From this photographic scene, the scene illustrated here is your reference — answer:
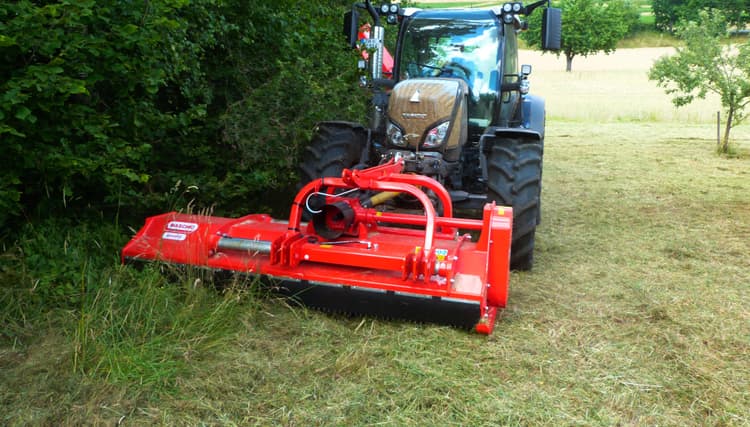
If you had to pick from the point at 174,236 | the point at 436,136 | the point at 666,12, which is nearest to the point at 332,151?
the point at 436,136

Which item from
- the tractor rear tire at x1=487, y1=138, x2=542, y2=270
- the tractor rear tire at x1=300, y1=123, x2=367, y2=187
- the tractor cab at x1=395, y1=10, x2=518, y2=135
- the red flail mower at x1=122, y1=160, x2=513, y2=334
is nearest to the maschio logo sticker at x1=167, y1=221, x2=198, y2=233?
the red flail mower at x1=122, y1=160, x2=513, y2=334

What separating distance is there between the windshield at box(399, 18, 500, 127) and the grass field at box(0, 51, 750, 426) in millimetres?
1355

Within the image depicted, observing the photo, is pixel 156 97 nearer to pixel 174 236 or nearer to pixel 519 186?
pixel 174 236

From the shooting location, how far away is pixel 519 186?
4586 millimetres

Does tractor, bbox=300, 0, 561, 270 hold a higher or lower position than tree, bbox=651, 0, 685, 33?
lower

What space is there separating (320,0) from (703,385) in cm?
479

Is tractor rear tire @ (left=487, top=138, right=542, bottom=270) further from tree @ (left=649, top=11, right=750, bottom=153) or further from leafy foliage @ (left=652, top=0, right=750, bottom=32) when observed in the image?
leafy foliage @ (left=652, top=0, right=750, bottom=32)

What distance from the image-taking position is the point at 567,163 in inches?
427

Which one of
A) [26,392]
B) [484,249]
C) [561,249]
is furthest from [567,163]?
[26,392]

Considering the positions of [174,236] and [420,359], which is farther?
[174,236]

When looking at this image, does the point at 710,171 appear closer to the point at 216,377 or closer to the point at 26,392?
the point at 216,377

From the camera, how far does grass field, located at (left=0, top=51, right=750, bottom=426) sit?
2.75m

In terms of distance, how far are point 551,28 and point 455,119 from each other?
1.18m

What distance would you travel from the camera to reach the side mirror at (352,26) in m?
5.56
